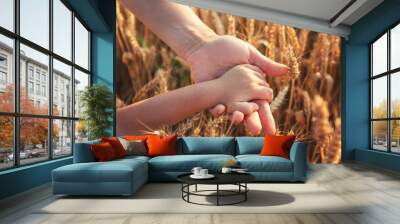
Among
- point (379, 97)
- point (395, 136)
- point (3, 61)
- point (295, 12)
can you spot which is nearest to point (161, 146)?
point (3, 61)

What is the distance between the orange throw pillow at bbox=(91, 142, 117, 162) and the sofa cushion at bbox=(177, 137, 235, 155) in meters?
1.40

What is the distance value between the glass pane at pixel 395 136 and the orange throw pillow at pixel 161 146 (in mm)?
4206

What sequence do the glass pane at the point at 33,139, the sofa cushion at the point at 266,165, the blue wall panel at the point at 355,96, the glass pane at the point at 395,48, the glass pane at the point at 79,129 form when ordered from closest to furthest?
the glass pane at the point at 33,139
the sofa cushion at the point at 266,165
the glass pane at the point at 79,129
the glass pane at the point at 395,48
the blue wall panel at the point at 355,96

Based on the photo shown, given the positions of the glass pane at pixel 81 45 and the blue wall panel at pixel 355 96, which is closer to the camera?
the glass pane at pixel 81 45

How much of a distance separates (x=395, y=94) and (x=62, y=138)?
20.2 ft

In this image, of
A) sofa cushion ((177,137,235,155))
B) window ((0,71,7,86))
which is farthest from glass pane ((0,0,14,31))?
sofa cushion ((177,137,235,155))

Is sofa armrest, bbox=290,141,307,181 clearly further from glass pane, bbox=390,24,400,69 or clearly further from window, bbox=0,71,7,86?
window, bbox=0,71,7,86

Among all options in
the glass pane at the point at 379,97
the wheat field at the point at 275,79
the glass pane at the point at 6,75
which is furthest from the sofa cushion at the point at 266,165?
the glass pane at the point at 379,97

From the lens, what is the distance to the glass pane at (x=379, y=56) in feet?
25.4

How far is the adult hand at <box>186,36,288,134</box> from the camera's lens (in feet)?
25.3

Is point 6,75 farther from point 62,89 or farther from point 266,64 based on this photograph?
point 266,64

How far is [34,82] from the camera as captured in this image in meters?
5.23

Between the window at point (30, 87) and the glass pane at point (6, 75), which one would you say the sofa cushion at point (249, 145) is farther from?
the glass pane at point (6, 75)

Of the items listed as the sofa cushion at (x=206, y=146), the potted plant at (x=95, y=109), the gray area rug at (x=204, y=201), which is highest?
the potted plant at (x=95, y=109)
